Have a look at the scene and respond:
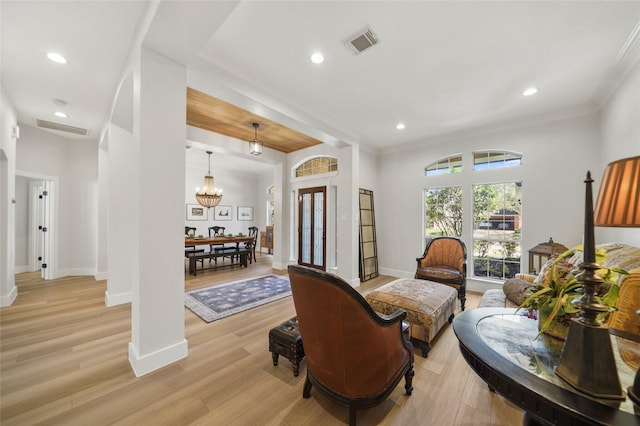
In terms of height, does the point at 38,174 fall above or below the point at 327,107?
below

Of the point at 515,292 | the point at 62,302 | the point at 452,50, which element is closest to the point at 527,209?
the point at 515,292

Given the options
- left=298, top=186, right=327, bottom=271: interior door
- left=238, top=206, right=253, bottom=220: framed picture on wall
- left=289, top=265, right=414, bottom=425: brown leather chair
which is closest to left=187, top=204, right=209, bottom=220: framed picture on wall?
left=238, top=206, right=253, bottom=220: framed picture on wall

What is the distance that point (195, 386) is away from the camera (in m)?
1.92

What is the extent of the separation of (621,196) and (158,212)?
282 centimetres

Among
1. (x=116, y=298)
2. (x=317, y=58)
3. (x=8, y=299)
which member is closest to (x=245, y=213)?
(x=116, y=298)

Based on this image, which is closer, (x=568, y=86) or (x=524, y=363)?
(x=524, y=363)

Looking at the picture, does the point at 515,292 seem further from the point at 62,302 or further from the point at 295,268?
the point at 62,302

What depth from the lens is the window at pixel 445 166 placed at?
15.5 ft

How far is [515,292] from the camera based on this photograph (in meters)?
2.44

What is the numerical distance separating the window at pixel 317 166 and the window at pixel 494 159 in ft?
8.97

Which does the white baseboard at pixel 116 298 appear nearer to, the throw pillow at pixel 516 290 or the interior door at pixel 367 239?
the interior door at pixel 367 239

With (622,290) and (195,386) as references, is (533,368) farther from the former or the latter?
(195,386)

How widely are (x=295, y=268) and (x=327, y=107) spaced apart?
2905mm

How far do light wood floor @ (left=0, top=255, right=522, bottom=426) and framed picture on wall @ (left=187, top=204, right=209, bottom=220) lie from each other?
516 cm
